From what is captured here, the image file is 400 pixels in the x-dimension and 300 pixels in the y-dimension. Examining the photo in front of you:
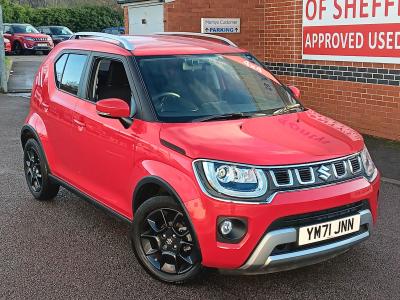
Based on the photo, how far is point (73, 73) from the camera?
16.4ft

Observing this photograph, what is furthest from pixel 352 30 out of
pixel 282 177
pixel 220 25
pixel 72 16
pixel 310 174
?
pixel 72 16

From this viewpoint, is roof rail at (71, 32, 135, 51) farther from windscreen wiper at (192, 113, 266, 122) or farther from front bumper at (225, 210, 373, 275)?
front bumper at (225, 210, 373, 275)

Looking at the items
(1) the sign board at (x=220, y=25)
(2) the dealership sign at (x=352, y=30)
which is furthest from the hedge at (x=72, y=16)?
(2) the dealership sign at (x=352, y=30)

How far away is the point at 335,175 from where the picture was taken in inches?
138

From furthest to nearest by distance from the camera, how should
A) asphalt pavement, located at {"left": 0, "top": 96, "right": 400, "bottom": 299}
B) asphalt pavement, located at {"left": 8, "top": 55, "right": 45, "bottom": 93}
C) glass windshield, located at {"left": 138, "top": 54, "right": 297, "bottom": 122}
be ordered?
1. asphalt pavement, located at {"left": 8, "top": 55, "right": 45, "bottom": 93}
2. glass windshield, located at {"left": 138, "top": 54, "right": 297, "bottom": 122}
3. asphalt pavement, located at {"left": 0, "top": 96, "right": 400, "bottom": 299}

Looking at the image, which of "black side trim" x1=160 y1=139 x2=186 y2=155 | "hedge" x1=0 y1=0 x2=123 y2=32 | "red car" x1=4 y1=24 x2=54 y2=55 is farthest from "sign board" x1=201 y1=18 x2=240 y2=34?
"hedge" x1=0 y1=0 x2=123 y2=32

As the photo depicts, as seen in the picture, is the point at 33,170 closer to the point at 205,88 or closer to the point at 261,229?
the point at 205,88

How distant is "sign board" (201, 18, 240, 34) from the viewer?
394 inches

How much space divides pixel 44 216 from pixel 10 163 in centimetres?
241

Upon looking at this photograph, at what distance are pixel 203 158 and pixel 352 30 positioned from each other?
18.6 feet

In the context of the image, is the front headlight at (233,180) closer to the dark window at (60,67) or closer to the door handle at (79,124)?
the door handle at (79,124)

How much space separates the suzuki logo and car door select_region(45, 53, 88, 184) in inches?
89.4

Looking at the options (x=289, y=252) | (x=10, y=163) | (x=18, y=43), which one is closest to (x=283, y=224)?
(x=289, y=252)

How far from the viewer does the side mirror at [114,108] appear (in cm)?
395
